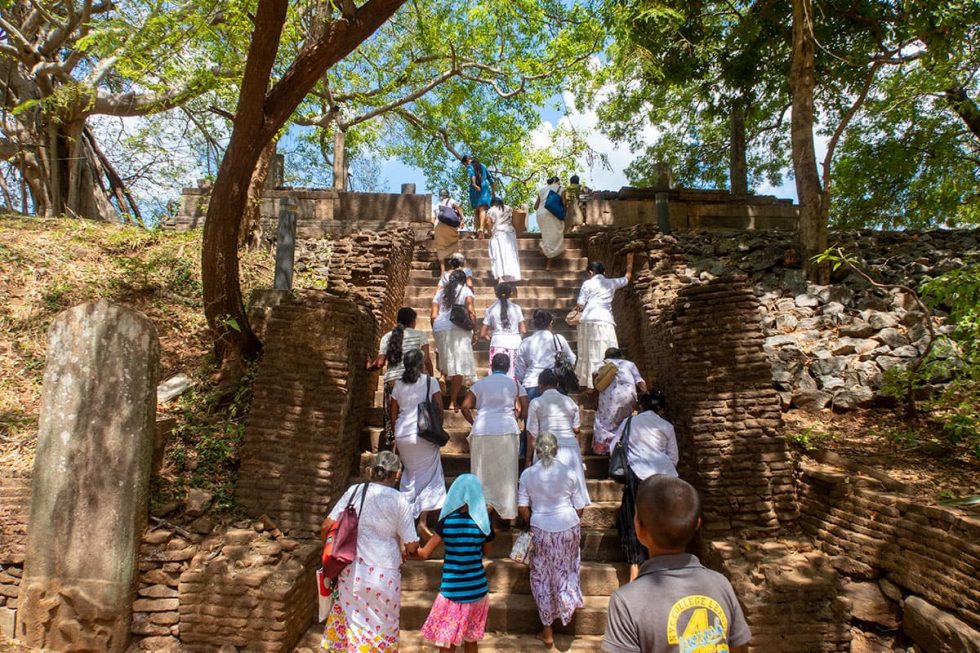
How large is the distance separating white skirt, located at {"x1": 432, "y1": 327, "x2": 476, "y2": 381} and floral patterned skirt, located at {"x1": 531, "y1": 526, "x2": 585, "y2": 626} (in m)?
2.18

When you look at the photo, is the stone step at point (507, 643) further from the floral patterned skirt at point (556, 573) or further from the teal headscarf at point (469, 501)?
the teal headscarf at point (469, 501)

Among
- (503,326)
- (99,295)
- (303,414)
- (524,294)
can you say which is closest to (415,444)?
(303,414)

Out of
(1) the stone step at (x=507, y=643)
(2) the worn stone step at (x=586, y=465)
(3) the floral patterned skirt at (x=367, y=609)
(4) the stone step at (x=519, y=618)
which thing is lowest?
(1) the stone step at (x=507, y=643)

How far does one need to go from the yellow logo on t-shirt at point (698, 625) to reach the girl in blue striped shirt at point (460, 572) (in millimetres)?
1800

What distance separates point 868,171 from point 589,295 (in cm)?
918

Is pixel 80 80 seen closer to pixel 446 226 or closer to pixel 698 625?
pixel 446 226

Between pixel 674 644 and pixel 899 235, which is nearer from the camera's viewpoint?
pixel 674 644

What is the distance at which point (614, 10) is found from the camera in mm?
10078

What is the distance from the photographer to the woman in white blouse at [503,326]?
625cm

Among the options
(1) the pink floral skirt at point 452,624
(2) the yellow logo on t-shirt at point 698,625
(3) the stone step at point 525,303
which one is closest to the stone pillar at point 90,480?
(1) the pink floral skirt at point 452,624

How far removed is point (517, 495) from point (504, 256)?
423 centimetres

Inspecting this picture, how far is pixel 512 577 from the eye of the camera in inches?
186

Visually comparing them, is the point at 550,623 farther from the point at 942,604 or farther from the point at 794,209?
the point at 794,209

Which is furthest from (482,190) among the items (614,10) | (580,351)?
(580,351)
